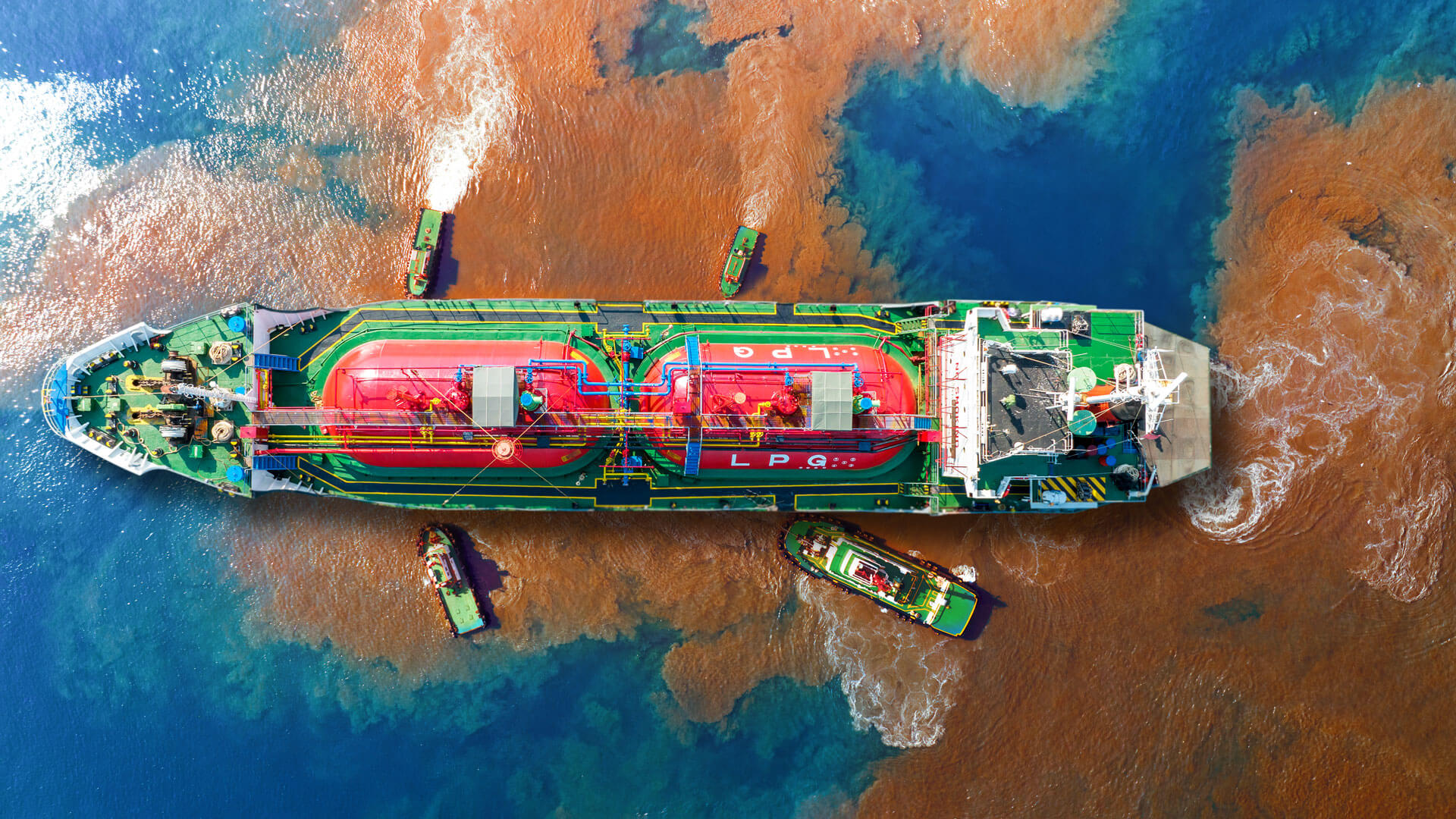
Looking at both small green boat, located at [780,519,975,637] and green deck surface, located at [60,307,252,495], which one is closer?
green deck surface, located at [60,307,252,495]

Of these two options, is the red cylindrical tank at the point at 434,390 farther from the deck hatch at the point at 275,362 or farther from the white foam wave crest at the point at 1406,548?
the white foam wave crest at the point at 1406,548

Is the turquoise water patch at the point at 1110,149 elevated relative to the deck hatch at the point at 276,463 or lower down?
elevated

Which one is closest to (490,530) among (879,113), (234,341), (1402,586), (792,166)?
(234,341)

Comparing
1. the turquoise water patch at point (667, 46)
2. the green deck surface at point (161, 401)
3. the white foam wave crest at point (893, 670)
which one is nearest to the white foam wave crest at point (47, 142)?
the green deck surface at point (161, 401)

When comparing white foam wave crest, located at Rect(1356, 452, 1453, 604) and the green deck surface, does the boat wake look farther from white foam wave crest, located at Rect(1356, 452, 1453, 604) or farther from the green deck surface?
the green deck surface

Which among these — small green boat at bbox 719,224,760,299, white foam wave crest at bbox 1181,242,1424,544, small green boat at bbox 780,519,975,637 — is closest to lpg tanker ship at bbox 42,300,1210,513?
small green boat at bbox 719,224,760,299

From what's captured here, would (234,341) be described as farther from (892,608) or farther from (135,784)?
(892,608)
